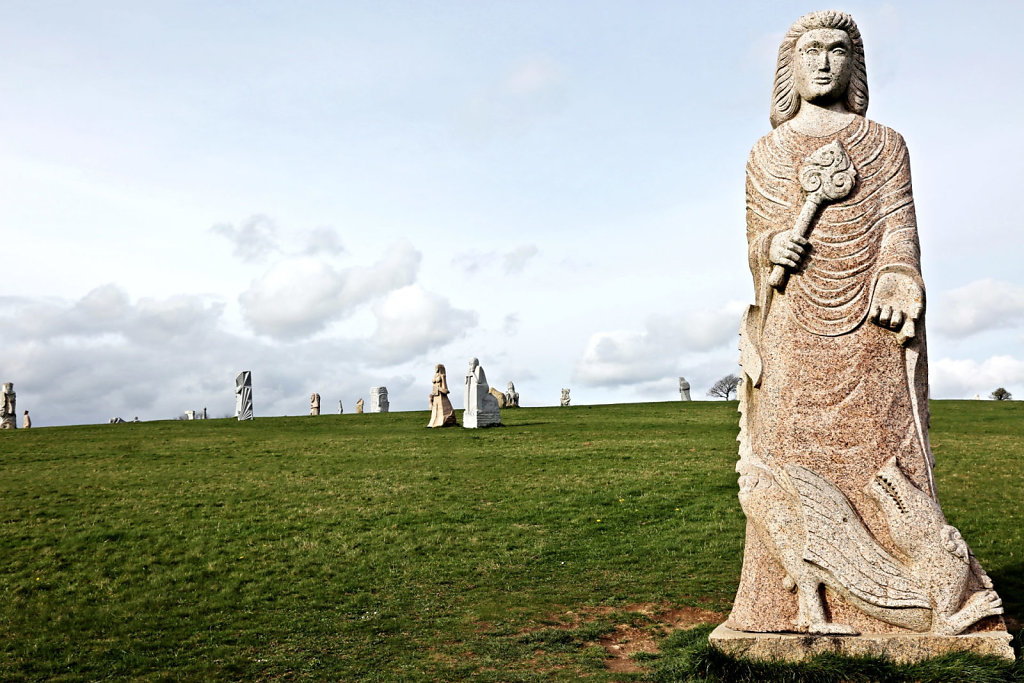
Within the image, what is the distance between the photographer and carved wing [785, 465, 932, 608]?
22.7 ft

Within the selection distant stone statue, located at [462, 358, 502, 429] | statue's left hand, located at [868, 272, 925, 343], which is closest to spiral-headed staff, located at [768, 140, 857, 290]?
statue's left hand, located at [868, 272, 925, 343]

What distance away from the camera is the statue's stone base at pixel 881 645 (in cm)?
682

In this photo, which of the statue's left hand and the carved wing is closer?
the carved wing

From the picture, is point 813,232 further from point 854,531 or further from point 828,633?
point 828,633

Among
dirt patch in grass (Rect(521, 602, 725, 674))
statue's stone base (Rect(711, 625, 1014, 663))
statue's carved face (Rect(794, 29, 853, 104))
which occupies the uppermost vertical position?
statue's carved face (Rect(794, 29, 853, 104))

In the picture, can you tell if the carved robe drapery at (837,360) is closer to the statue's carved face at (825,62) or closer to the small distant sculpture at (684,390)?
the statue's carved face at (825,62)

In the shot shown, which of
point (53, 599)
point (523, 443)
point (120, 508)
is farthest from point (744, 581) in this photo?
point (523, 443)

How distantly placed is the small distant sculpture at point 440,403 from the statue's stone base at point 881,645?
25.4 m

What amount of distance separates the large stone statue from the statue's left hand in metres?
0.01

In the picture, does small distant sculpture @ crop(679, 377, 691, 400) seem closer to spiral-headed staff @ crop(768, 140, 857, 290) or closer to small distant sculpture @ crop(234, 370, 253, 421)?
small distant sculpture @ crop(234, 370, 253, 421)

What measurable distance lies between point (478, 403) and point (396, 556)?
17.8 m

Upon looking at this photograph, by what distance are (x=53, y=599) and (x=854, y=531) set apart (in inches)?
449

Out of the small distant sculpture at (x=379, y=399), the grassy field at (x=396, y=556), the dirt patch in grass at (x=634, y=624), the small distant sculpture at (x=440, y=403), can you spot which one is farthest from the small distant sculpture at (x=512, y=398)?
the dirt patch in grass at (x=634, y=624)

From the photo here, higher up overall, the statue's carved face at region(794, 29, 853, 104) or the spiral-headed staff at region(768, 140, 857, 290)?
the statue's carved face at region(794, 29, 853, 104)
